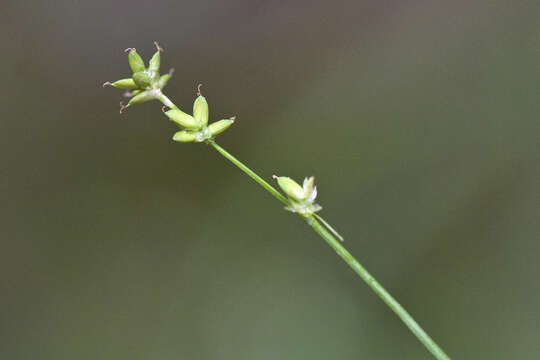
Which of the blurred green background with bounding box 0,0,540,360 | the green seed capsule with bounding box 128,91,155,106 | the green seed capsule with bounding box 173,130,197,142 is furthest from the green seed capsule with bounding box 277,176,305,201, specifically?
the blurred green background with bounding box 0,0,540,360

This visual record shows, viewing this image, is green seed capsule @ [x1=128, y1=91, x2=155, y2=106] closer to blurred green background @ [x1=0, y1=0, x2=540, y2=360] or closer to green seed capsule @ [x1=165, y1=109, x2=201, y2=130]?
green seed capsule @ [x1=165, y1=109, x2=201, y2=130]

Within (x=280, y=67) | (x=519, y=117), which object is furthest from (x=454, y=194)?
(x=280, y=67)

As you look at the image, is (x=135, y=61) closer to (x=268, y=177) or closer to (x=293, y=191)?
(x=293, y=191)

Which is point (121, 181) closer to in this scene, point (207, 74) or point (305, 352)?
point (207, 74)

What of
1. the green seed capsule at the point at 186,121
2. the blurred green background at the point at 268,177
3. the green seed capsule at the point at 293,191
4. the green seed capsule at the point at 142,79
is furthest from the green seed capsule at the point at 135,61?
the blurred green background at the point at 268,177

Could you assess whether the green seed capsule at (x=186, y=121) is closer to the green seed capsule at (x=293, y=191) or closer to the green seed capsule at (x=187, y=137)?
the green seed capsule at (x=187, y=137)

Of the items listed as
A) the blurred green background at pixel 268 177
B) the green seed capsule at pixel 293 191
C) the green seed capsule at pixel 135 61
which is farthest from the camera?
the blurred green background at pixel 268 177
